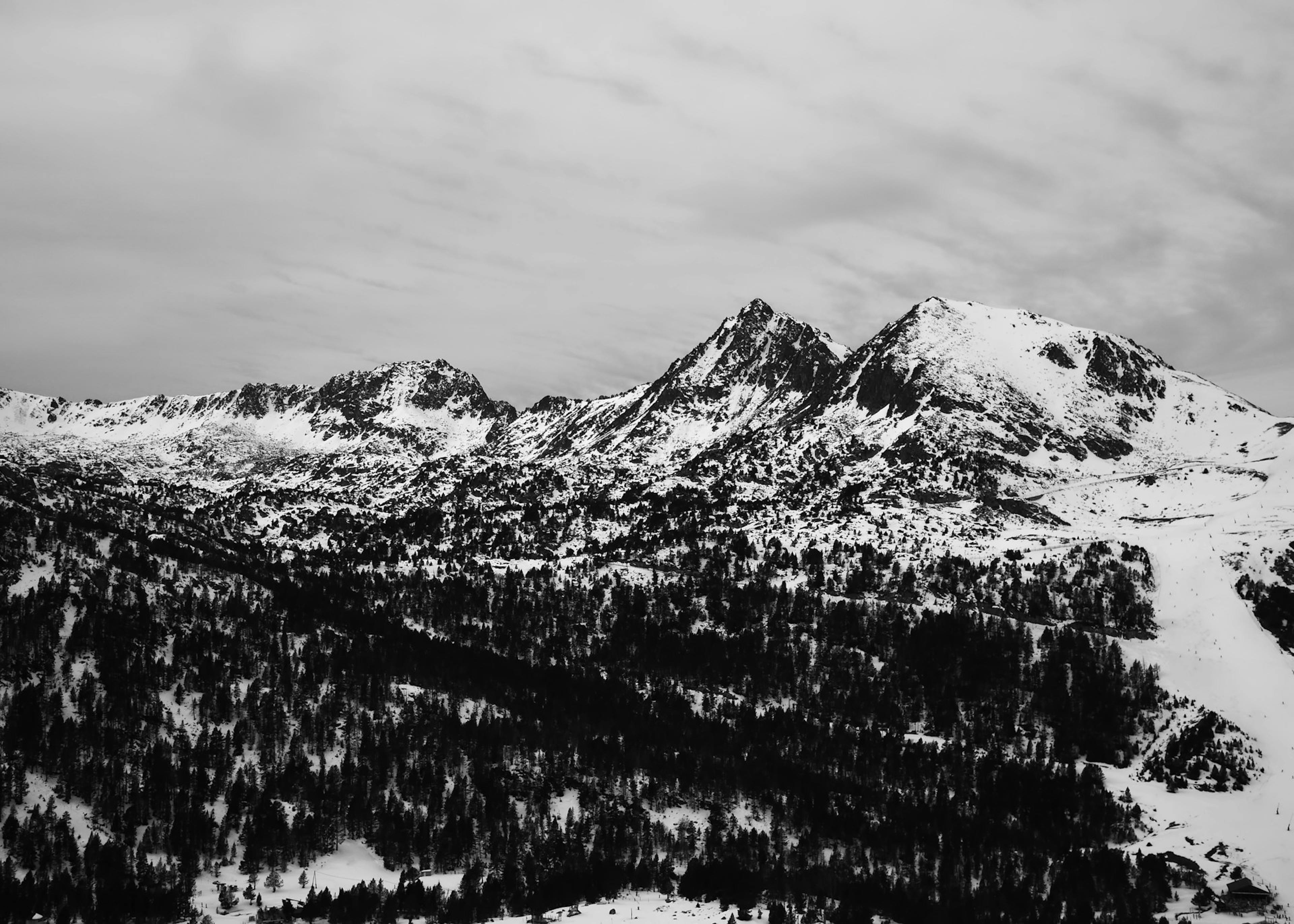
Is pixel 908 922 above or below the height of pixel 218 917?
above

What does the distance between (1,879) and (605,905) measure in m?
107

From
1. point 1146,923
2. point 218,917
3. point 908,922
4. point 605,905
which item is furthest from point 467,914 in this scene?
point 1146,923

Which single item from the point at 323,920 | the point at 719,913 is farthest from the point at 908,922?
the point at 323,920

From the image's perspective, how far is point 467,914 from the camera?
198 meters

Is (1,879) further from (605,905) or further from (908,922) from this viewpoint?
(908,922)

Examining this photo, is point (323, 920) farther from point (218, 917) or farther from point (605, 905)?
point (605, 905)

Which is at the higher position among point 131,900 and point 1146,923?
point 1146,923

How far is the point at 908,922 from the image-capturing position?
19962cm

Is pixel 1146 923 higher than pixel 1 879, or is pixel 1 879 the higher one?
pixel 1146 923

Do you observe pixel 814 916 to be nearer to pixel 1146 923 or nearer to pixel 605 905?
pixel 605 905

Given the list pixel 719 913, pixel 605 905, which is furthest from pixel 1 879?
pixel 719 913

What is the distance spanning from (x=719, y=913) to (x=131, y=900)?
105 m

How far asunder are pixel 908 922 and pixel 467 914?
78.4 meters

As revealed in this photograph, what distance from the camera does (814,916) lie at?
188875 millimetres
